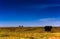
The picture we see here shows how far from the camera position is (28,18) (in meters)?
2.61

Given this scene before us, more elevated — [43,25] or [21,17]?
[21,17]

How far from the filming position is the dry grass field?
230cm

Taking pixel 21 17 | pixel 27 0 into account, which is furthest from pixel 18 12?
pixel 27 0

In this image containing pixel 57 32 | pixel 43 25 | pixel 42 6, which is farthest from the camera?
pixel 42 6

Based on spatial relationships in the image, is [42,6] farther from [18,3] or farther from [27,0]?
[18,3]

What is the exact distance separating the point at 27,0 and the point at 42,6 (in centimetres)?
32

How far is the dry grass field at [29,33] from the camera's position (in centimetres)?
230

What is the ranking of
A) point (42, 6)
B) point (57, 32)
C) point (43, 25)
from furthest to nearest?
point (42, 6), point (43, 25), point (57, 32)

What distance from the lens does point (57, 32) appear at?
2285 millimetres

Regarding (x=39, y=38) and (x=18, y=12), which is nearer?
(x=39, y=38)

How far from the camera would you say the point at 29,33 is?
7.61 feet

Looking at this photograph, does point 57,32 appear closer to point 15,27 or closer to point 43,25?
point 43,25

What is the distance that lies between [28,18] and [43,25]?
35cm

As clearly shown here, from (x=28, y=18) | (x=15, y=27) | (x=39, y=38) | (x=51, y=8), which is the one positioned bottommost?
(x=39, y=38)
